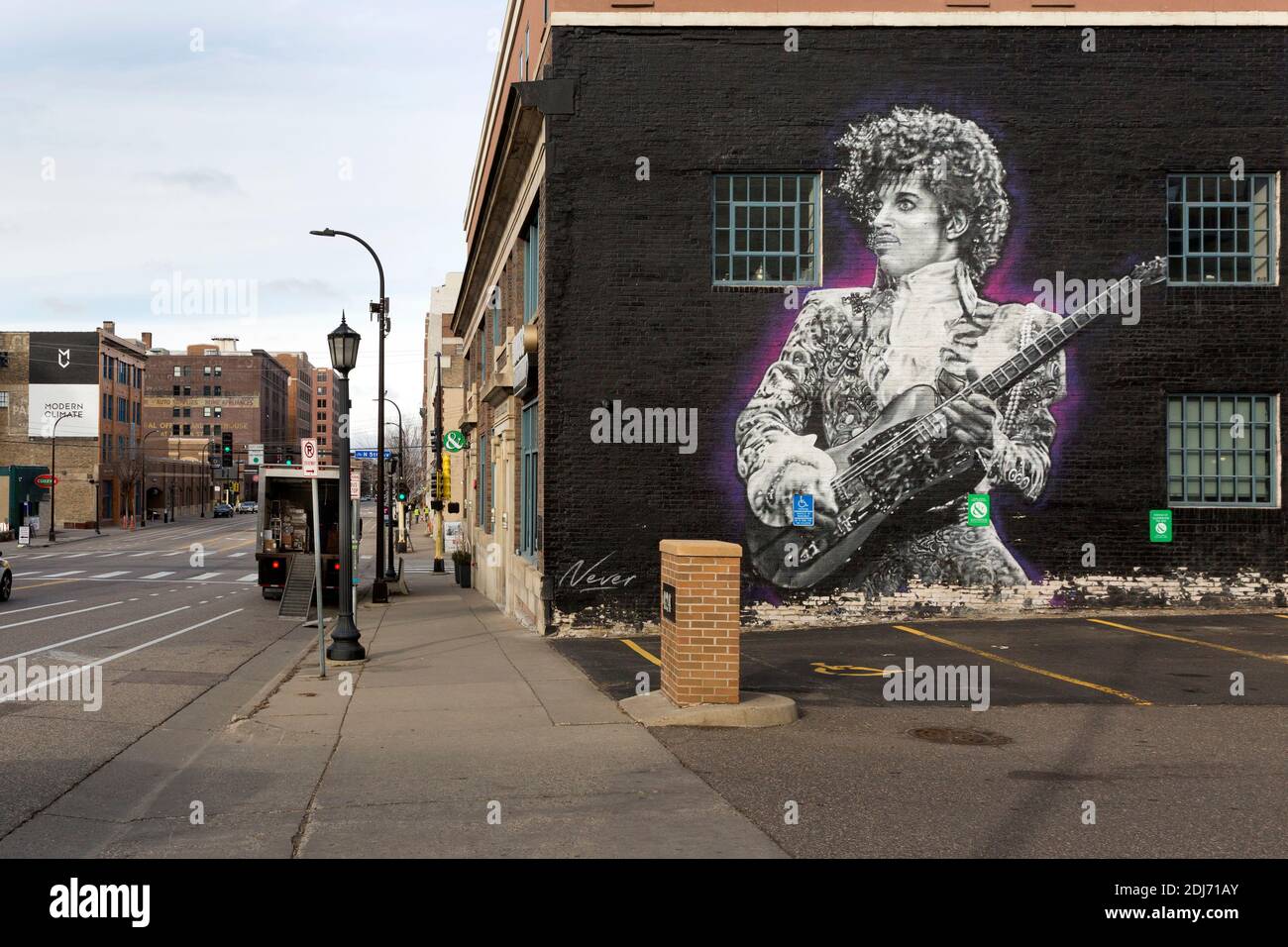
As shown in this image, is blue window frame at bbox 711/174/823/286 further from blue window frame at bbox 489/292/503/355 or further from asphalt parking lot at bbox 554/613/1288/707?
blue window frame at bbox 489/292/503/355

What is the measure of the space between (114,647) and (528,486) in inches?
303

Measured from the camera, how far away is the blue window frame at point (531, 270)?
20984 millimetres

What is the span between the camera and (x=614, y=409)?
59.3 feet

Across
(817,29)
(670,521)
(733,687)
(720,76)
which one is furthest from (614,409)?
(733,687)

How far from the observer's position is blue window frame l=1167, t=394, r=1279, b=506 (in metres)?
A: 18.8

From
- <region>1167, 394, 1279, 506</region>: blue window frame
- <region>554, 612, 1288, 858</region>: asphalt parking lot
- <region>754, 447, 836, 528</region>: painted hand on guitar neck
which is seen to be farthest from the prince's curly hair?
<region>554, 612, 1288, 858</region>: asphalt parking lot

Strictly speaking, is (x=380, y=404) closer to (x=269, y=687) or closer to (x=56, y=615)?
(x=56, y=615)

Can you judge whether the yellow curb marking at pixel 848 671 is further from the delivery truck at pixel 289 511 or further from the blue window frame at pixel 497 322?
the delivery truck at pixel 289 511

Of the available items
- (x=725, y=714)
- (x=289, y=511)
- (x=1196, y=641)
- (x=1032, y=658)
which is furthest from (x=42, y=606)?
(x=1196, y=641)

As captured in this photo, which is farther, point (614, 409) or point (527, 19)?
point (527, 19)

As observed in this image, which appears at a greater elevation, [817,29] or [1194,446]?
[817,29]

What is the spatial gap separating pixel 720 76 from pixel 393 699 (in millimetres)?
11275

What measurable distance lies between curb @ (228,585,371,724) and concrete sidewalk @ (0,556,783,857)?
0.41 ft
